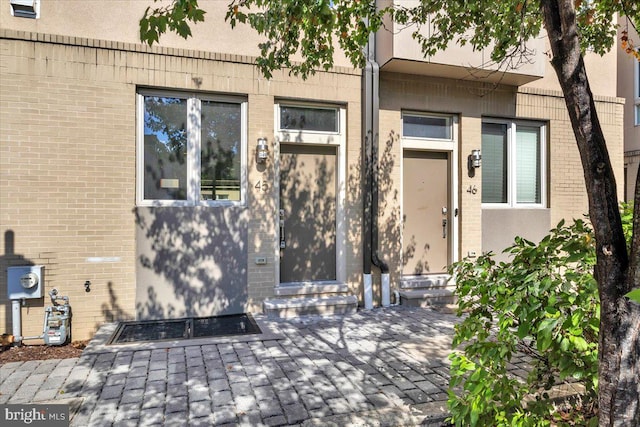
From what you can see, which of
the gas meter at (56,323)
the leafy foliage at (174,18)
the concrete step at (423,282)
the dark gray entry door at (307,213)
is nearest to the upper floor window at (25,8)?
the leafy foliage at (174,18)

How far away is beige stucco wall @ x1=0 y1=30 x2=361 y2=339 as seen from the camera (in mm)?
4723

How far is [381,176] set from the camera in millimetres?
6289

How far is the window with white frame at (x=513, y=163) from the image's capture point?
704 centimetres

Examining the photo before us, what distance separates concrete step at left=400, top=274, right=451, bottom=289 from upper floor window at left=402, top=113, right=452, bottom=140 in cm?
235

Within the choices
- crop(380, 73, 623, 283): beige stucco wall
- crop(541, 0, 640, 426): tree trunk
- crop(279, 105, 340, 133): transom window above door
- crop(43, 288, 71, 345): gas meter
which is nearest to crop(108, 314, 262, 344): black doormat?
crop(43, 288, 71, 345): gas meter

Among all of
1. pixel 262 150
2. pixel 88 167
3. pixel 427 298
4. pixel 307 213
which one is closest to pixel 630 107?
pixel 427 298

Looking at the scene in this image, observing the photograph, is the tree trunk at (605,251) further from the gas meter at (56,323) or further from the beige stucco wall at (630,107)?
the beige stucco wall at (630,107)

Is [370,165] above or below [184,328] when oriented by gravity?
above

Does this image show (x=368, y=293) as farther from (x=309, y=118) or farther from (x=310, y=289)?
(x=309, y=118)

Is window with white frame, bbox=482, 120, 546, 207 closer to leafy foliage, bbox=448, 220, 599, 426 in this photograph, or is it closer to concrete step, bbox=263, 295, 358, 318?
concrete step, bbox=263, 295, 358, 318

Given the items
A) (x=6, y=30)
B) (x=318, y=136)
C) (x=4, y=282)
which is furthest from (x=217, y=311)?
(x=6, y=30)

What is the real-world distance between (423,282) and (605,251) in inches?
181

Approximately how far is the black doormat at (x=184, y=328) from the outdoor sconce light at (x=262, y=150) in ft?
7.24

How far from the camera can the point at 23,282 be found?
4613 mm
